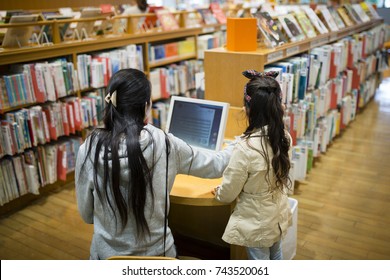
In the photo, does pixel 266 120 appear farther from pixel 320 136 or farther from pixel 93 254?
pixel 320 136

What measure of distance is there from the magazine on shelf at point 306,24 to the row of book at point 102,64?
1740 millimetres

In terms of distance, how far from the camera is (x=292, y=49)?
3.13 m

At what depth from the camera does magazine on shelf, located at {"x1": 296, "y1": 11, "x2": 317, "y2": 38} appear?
354 centimetres

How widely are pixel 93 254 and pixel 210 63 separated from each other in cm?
160

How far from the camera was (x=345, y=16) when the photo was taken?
476 centimetres

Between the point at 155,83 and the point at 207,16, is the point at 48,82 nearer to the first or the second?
the point at 155,83

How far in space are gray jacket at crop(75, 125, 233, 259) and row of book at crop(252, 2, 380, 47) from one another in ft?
5.24

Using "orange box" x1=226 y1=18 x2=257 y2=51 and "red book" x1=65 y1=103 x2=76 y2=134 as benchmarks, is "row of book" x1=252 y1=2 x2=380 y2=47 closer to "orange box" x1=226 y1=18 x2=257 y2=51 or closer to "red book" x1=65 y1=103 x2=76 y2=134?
"orange box" x1=226 y1=18 x2=257 y2=51

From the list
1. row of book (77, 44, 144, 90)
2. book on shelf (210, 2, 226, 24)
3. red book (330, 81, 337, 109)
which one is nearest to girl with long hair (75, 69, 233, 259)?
row of book (77, 44, 144, 90)

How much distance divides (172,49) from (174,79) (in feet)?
1.25

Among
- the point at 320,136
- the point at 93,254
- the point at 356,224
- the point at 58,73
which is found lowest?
the point at 356,224

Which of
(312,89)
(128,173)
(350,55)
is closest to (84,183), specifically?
(128,173)

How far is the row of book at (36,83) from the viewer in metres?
3.19
